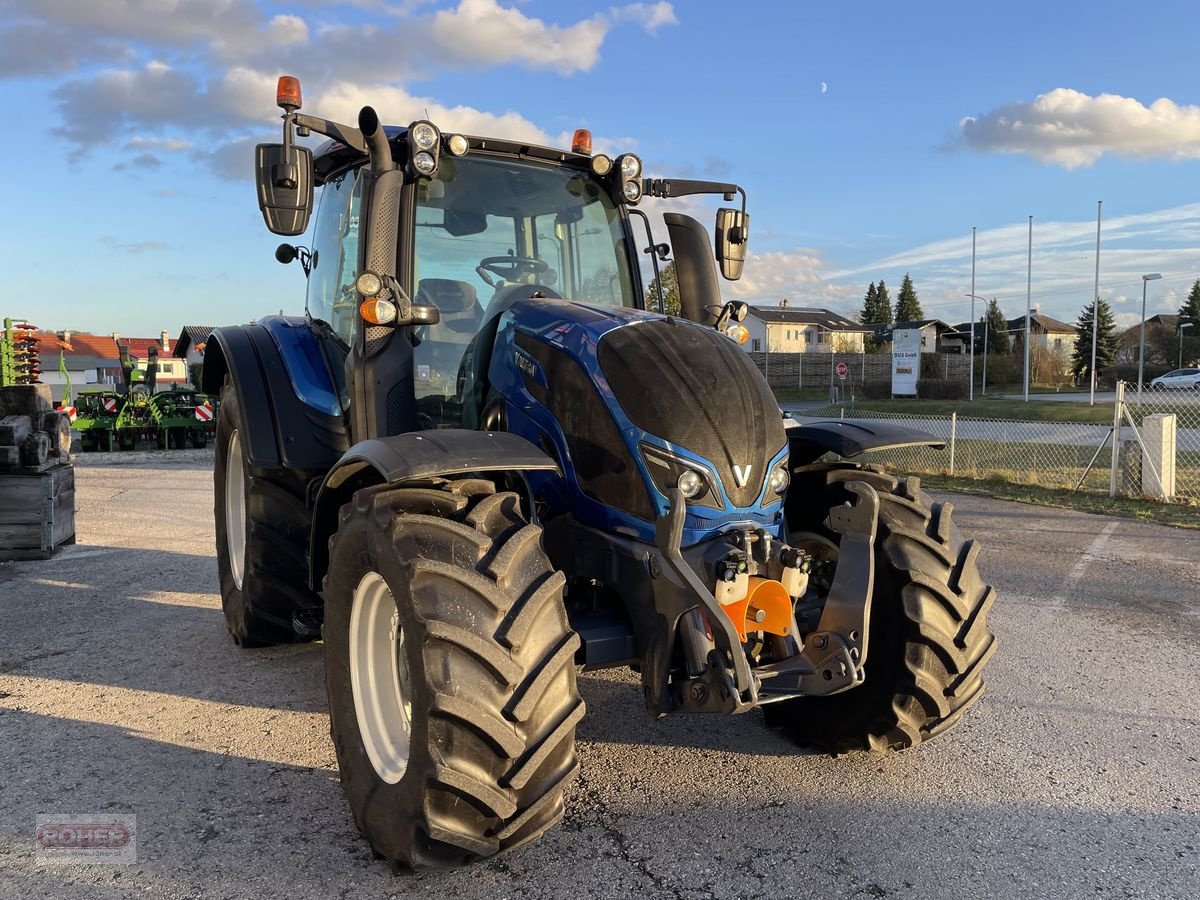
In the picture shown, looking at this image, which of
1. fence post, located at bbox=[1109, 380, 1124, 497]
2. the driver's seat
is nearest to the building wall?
fence post, located at bbox=[1109, 380, 1124, 497]

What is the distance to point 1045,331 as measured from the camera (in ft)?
287

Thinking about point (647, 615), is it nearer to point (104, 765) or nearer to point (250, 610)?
point (104, 765)

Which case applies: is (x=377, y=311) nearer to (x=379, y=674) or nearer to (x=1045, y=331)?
(x=379, y=674)

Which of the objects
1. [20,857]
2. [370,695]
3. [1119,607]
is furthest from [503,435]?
[1119,607]

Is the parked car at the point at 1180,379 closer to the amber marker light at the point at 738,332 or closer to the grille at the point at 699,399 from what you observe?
the amber marker light at the point at 738,332

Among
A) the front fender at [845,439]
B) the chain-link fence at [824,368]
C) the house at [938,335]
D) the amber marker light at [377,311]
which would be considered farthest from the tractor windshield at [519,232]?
the house at [938,335]

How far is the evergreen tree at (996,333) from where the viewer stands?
7464 centimetres

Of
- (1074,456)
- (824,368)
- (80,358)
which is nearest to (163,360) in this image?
(80,358)

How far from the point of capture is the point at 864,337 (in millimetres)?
77500

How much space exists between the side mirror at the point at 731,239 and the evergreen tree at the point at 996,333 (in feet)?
246

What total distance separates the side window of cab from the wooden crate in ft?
13.4

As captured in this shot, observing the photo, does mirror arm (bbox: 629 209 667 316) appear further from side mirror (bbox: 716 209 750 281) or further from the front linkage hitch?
the front linkage hitch

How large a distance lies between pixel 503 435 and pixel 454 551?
0.59 m

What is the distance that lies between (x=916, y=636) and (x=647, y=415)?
4.21 ft
